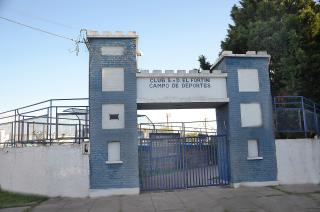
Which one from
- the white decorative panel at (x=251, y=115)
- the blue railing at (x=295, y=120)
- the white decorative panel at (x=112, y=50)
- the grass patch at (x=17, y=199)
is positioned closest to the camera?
the grass patch at (x=17, y=199)

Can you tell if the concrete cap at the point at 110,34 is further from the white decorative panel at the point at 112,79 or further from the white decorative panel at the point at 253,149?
the white decorative panel at the point at 253,149

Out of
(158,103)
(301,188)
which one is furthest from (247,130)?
(158,103)

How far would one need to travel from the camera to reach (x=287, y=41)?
66.1 ft

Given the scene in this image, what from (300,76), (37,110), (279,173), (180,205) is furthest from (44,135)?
(300,76)

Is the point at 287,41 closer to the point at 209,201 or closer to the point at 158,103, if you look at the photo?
the point at 158,103

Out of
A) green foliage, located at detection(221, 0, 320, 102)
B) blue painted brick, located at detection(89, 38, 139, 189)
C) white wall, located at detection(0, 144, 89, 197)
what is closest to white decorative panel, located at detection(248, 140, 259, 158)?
blue painted brick, located at detection(89, 38, 139, 189)

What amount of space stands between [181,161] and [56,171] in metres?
4.89

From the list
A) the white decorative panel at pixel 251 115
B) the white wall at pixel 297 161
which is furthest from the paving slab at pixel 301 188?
the white decorative panel at pixel 251 115

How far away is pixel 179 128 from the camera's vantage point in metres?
18.6

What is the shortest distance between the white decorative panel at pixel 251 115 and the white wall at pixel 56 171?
6487mm

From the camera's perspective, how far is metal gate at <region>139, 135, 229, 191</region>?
1383cm

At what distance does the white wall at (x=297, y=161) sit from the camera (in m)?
14.1

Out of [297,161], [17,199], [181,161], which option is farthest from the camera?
[297,161]

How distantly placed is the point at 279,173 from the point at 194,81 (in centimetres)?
509
